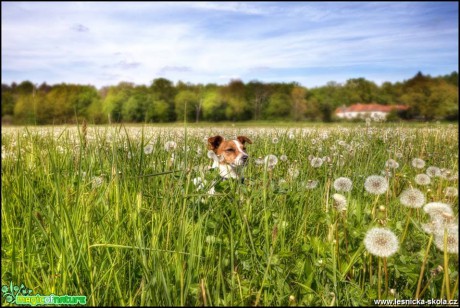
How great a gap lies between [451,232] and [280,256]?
1.06m

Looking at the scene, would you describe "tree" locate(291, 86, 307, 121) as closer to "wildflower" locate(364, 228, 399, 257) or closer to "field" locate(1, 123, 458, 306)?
"field" locate(1, 123, 458, 306)

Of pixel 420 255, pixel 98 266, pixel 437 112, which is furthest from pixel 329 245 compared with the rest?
pixel 437 112

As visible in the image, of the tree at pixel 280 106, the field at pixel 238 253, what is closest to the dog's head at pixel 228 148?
the field at pixel 238 253

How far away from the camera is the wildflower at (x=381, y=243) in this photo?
221 centimetres

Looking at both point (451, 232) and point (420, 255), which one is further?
point (420, 255)

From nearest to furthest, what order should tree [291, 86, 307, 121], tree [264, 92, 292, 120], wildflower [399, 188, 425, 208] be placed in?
wildflower [399, 188, 425, 208] → tree [264, 92, 292, 120] → tree [291, 86, 307, 121]

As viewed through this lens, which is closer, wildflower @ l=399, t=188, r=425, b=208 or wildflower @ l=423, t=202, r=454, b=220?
wildflower @ l=423, t=202, r=454, b=220

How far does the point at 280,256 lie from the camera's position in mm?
2617

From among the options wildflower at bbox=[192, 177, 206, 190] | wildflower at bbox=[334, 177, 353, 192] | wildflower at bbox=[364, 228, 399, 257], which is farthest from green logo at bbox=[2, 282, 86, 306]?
wildflower at bbox=[334, 177, 353, 192]

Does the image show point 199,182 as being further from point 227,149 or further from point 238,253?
point 227,149

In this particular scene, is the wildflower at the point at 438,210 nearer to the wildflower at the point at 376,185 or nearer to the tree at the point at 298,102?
the wildflower at the point at 376,185

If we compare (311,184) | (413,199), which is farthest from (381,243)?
(311,184)

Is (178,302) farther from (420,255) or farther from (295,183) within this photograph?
(295,183)

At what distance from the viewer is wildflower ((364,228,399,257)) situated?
221 cm
